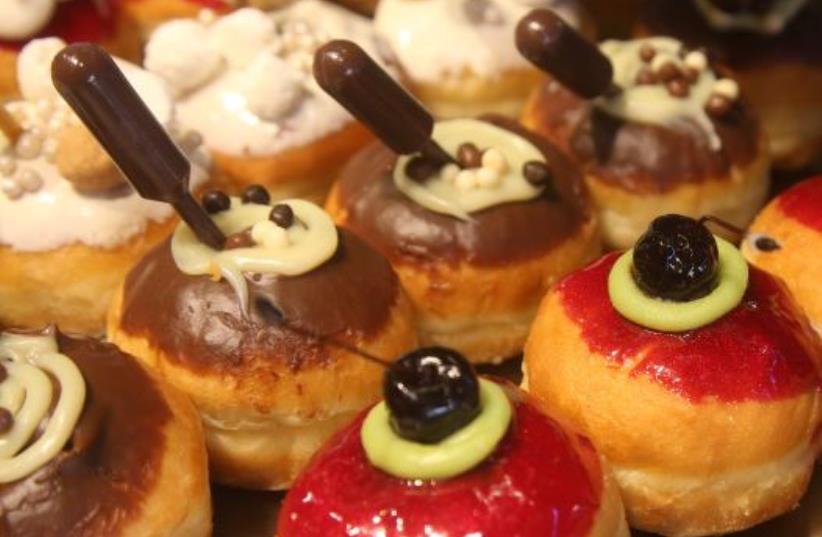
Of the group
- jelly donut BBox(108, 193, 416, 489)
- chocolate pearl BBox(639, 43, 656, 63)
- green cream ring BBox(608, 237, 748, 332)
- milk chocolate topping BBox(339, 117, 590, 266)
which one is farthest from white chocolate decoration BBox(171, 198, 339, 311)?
chocolate pearl BBox(639, 43, 656, 63)

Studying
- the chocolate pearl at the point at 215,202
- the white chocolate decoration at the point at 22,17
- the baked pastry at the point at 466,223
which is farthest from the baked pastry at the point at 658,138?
the white chocolate decoration at the point at 22,17

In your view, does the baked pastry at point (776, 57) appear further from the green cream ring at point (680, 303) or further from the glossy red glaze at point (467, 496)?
the glossy red glaze at point (467, 496)

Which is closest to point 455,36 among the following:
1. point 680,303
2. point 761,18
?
point 761,18

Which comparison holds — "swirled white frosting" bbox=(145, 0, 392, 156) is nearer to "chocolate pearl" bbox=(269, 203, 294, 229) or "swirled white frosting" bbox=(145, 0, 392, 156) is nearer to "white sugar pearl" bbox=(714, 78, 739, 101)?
"chocolate pearl" bbox=(269, 203, 294, 229)

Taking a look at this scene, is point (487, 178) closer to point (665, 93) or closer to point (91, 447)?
point (665, 93)

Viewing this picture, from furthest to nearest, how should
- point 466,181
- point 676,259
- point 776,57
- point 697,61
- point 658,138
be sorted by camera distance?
point 776,57
point 697,61
point 658,138
point 466,181
point 676,259

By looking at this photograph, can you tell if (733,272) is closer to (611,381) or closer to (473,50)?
(611,381)
